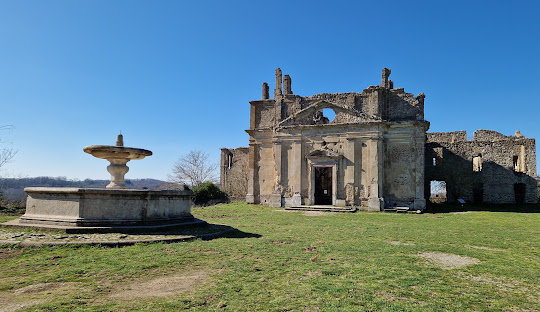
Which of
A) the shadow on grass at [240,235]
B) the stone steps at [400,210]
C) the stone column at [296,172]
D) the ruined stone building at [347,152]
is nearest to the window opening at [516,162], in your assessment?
the ruined stone building at [347,152]

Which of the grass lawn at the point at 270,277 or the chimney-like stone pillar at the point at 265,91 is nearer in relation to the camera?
the grass lawn at the point at 270,277

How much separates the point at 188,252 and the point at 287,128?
17.2m

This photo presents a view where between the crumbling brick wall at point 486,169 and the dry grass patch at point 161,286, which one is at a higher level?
the crumbling brick wall at point 486,169

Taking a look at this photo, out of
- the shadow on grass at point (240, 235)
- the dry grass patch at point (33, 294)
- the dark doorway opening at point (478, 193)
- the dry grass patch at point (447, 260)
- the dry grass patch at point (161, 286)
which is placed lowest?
the dry grass patch at point (447, 260)

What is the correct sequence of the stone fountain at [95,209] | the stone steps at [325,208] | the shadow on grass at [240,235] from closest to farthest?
the stone fountain at [95,209], the shadow on grass at [240,235], the stone steps at [325,208]

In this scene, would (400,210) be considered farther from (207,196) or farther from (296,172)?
(207,196)

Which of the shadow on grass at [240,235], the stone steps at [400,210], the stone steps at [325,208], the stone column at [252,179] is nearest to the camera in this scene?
the shadow on grass at [240,235]

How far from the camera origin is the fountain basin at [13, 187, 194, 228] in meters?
7.79

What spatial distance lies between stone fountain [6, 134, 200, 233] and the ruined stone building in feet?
47.4

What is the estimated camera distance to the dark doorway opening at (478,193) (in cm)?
2836

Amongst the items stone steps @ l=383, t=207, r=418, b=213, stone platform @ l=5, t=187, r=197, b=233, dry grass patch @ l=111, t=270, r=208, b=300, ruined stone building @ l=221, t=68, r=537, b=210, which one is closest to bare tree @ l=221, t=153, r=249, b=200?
ruined stone building @ l=221, t=68, r=537, b=210

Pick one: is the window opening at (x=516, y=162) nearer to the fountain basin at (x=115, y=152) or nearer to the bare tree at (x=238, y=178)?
the bare tree at (x=238, y=178)

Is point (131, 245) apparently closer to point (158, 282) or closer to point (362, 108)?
point (158, 282)

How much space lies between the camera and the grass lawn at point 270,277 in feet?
12.8
